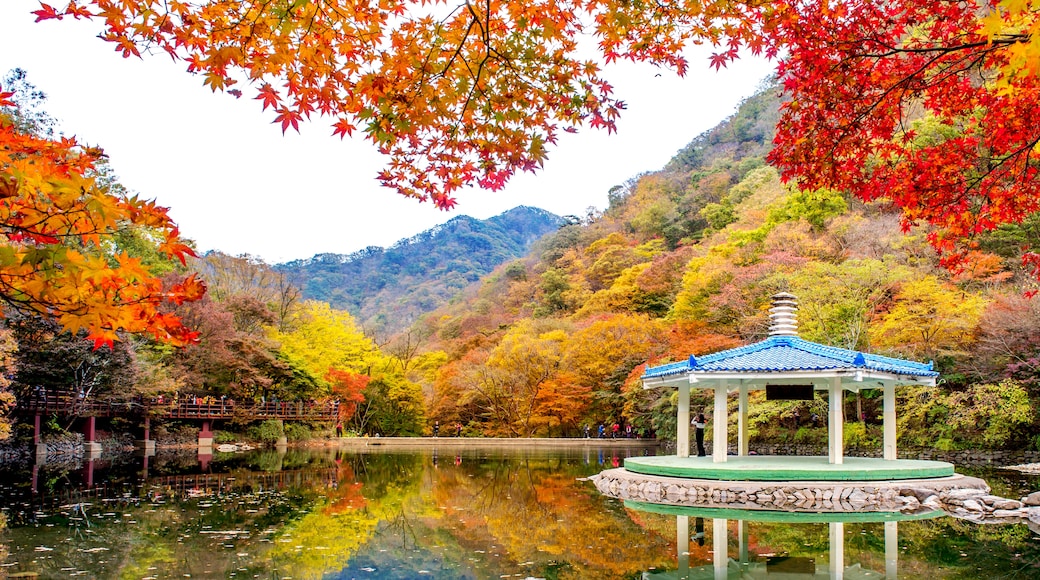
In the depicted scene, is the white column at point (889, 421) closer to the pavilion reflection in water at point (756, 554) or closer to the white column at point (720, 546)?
the pavilion reflection in water at point (756, 554)

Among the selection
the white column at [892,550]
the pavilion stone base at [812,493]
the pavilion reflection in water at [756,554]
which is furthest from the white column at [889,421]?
the white column at [892,550]

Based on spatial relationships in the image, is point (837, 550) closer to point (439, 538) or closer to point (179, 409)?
point (439, 538)

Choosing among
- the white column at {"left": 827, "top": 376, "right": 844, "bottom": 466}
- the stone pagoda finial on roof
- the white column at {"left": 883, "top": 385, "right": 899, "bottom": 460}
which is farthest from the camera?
the stone pagoda finial on roof

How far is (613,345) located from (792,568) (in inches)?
852

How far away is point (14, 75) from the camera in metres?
22.8

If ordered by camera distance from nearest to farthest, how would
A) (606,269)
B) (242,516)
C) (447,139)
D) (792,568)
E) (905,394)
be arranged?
(447,139) → (792,568) → (242,516) → (905,394) → (606,269)

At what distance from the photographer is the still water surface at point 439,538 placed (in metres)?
6.17

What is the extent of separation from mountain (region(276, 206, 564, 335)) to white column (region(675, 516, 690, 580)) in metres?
49.6

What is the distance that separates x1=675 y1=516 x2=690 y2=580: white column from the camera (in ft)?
20.1

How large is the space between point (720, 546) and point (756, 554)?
1.41 ft

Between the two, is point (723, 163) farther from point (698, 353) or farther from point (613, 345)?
point (698, 353)

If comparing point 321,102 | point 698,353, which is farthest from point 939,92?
point 698,353

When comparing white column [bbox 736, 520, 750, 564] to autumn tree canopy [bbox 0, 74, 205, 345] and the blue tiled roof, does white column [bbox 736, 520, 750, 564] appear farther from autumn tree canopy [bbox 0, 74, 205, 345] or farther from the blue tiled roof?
autumn tree canopy [bbox 0, 74, 205, 345]

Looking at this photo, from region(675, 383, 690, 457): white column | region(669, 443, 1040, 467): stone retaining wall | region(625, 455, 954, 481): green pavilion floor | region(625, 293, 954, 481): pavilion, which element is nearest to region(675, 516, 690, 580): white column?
region(625, 455, 954, 481): green pavilion floor
